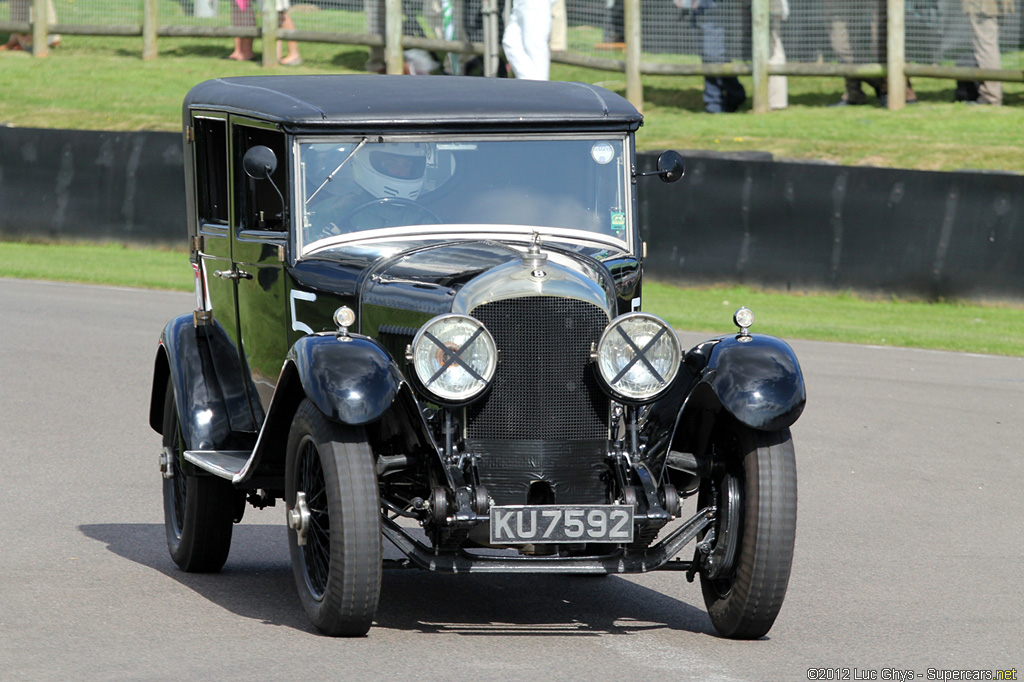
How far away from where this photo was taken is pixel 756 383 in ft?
18.6

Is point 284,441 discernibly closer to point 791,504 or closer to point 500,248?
point 500,248

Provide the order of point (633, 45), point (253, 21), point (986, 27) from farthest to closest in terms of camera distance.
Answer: point (253, 21) < point (633, 45) < point (986, 27)

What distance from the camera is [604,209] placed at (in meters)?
6.57

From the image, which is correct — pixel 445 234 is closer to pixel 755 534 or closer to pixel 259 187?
pixel 259 187

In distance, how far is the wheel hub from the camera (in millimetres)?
5578

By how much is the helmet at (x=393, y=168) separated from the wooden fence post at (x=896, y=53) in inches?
636

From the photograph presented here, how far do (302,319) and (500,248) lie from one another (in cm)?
84

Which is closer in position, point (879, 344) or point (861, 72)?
point (879, 344)

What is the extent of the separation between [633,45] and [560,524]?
60.5 feet

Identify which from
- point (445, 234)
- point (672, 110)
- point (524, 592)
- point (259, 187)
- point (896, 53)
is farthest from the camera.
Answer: point (672, 110)

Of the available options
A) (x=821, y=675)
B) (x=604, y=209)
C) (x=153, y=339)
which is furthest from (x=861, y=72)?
(x=821, y=675)

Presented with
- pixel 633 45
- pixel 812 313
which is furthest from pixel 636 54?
pixel 812 313

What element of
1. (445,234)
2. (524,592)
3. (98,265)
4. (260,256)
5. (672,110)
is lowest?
(98,265)

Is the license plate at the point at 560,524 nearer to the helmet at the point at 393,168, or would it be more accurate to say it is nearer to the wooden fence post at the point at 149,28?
the helmet at the point at 393,168
